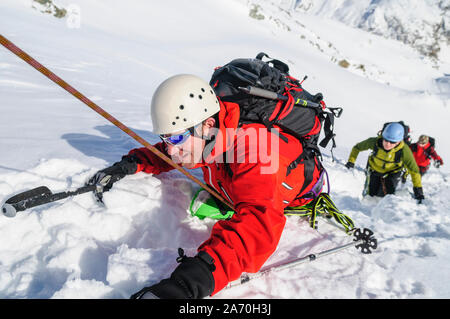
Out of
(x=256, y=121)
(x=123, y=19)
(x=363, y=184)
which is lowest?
(x=363, y=184)

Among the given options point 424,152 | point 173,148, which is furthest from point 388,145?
point 173,148

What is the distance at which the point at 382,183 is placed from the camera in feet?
19.3

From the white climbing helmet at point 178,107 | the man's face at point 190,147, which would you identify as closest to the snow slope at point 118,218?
the man's face at point 190,147

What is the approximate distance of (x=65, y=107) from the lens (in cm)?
512

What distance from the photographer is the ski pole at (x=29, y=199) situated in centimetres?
200

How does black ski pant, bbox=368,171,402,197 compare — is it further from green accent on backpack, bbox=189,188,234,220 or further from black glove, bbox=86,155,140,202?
black glove, bbox=86,155,140,202

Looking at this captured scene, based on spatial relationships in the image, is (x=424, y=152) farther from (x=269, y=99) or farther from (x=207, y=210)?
(x=207, y=210)

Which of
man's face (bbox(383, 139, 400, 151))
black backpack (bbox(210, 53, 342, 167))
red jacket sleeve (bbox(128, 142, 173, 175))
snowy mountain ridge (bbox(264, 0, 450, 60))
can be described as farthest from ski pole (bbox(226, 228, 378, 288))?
snowy mountain ridge (bbox(264, 0, 450, 60))

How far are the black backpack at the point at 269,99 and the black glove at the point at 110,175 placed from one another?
1.18 meters

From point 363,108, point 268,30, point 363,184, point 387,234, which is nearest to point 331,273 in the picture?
point 387,234

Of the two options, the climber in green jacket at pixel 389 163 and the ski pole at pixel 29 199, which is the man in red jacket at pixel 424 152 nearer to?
the climber in green jacket at pixel 389 163

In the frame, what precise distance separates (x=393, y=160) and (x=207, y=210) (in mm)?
4555
